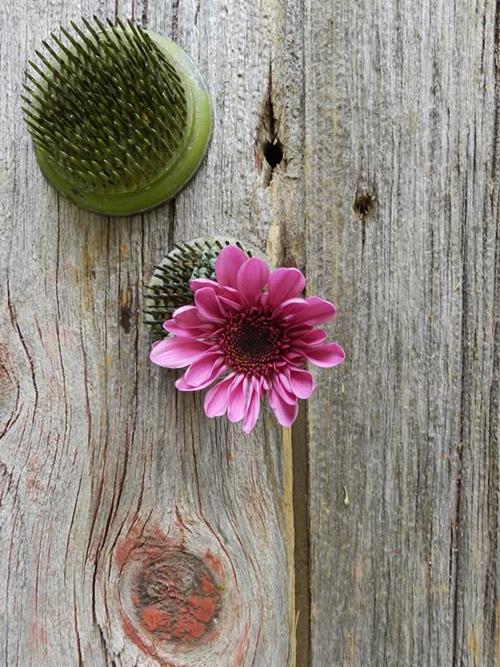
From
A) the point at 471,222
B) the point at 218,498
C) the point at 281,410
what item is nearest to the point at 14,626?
the point at 218,498

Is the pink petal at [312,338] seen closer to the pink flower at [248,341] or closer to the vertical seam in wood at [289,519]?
the pink flower at [248,341]

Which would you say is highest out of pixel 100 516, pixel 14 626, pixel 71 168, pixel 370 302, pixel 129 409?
pixel 71 168

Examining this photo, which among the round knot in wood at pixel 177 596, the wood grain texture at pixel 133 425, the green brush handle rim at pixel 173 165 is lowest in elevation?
the round knot in wood at pixel 177 596

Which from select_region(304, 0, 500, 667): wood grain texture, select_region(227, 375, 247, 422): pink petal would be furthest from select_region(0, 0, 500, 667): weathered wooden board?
select_region(227, 375, 247, 422): pink petal

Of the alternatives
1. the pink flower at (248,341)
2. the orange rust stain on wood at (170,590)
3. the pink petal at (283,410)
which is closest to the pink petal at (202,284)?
the pink flower at (248,341)

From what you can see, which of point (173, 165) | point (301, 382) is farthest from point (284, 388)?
point (173, 165)

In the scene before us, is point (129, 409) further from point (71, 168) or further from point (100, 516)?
point (71, 168)
